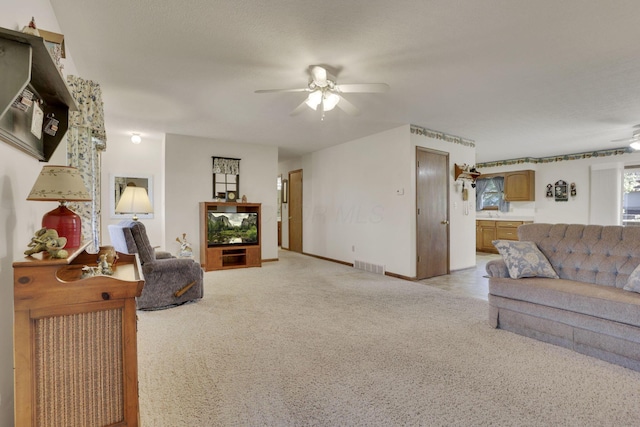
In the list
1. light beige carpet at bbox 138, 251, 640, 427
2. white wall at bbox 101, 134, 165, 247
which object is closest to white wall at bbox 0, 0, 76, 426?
light beige carpet at bbox 138, 251, 640, 427

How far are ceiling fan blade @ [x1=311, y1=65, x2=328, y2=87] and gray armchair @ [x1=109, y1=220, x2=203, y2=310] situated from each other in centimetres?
229

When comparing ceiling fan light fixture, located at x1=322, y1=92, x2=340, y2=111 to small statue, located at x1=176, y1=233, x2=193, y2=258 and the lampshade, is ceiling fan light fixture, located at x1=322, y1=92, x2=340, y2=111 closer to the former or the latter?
the lampshade

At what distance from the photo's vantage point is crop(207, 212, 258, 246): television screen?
5375 millimetres

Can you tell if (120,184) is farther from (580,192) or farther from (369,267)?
(580,192)

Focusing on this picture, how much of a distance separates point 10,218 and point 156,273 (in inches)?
81.8

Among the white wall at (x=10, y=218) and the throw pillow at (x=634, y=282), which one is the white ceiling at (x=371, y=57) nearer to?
the white wall at (x=10, y=218)

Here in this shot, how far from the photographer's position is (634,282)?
2279 millimetres

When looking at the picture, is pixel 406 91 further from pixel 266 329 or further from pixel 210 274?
pixel 210 274

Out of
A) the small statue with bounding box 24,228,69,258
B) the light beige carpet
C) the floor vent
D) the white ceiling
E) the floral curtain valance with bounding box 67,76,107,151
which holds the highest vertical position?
the white ceiling

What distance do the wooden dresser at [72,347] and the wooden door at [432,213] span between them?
4187 millimetres

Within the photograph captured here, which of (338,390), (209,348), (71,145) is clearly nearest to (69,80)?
(71,145)

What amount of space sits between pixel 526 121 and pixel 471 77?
2194 millimetres

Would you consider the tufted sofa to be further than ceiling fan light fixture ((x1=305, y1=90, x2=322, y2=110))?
No

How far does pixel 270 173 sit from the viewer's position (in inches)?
245
